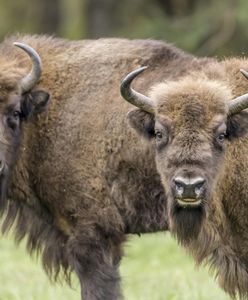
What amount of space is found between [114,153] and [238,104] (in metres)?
1.27

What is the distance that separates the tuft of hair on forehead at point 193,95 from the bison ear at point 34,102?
3.58 feet

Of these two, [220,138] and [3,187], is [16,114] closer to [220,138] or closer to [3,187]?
[3,187]

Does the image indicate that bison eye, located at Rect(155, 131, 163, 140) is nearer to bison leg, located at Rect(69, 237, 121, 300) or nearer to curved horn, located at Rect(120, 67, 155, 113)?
curved horn, located at Rect(120, 67, 155, 113)

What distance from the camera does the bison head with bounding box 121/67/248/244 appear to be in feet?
28.3

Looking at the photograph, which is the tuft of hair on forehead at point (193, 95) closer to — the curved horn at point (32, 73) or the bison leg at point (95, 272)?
the curved horn at point (32, 73)

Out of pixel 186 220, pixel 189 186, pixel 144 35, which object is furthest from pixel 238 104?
pixel 144 35

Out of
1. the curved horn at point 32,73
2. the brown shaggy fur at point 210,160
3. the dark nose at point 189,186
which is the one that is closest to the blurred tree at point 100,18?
the curved horn at point 32,73

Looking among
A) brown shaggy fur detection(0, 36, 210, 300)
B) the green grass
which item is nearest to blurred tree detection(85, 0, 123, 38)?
the green grass

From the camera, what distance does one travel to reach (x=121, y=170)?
31.4 ft

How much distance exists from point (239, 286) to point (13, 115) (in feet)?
8.37

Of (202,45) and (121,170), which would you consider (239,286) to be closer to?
(121,170)

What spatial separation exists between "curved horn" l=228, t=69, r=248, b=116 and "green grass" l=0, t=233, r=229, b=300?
4.97 feet

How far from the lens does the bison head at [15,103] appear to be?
9602 mm

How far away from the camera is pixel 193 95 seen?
900 cm
